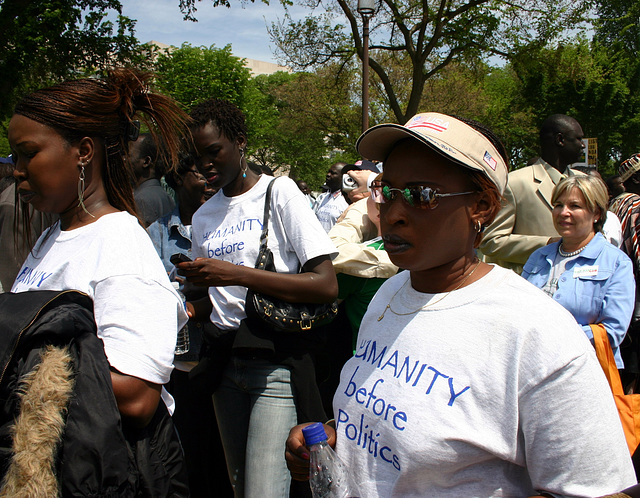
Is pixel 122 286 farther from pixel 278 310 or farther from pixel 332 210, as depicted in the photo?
pixel 332 210

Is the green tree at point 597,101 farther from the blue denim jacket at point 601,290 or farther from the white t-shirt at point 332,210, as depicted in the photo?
the blue denim jacket at point 601,290

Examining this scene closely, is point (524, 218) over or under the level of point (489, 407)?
over

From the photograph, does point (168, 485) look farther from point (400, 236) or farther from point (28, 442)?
point (400, 236)

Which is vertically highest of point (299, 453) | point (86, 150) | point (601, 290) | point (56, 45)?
point (56, 45)

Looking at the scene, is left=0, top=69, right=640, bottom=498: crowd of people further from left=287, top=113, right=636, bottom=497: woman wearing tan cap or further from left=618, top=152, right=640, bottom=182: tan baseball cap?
left=618, top=152, right=640, bottom=182: tan baseball cap

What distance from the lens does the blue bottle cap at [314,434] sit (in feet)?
5.39

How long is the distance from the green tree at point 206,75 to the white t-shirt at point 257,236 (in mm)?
30645

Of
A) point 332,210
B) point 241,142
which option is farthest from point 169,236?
point 332,210

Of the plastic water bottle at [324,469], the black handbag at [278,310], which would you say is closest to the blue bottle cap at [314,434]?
the plastic water bottle at [324,469]

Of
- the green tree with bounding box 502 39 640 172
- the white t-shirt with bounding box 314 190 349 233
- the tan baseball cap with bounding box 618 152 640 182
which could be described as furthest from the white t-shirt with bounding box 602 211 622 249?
the green tree with bounding box 502 39 640 172

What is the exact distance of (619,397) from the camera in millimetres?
3285

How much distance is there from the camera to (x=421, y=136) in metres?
1.46

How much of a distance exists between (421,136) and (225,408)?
1915 mm

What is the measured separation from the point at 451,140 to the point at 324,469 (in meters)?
0.99
